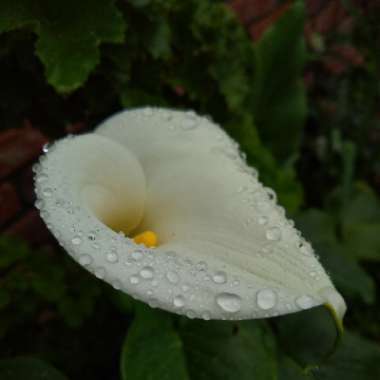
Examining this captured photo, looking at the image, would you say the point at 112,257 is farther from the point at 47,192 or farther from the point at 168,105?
the point at 168,105

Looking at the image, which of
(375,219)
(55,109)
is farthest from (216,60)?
(375,219)

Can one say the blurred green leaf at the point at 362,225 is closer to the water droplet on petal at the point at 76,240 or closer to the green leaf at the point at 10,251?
the green leaf at the point at 10,251

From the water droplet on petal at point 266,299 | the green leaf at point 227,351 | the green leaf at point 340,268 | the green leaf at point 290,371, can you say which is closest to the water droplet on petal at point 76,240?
the water droplet on petal at point 266,299

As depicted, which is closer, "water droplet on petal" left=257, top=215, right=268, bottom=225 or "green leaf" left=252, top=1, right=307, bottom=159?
"water droplet on petal" left=257, top=215, right=268, bottom=225

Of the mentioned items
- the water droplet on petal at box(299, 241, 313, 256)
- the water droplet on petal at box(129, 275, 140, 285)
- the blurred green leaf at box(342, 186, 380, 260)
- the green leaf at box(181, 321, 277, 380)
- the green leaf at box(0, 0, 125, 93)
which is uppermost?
the green leaf at box(0, 0, 125, 93)

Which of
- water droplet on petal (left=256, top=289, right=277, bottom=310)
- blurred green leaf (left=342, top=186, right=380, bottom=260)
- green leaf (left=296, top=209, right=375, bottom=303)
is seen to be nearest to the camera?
water droplet on petal (left=256, top=289, right=277, bottom=310)

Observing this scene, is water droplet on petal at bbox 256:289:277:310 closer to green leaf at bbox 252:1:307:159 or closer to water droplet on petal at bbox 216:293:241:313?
water droplet on petal at bbox 216:293:241:313

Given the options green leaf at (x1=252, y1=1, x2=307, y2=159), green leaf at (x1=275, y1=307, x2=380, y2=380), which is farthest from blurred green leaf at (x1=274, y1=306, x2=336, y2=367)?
green leaf at (x1=252, y1=1, x2=307, y2=159)

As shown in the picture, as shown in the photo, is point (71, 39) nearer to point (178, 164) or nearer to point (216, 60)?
point (178, 164)
